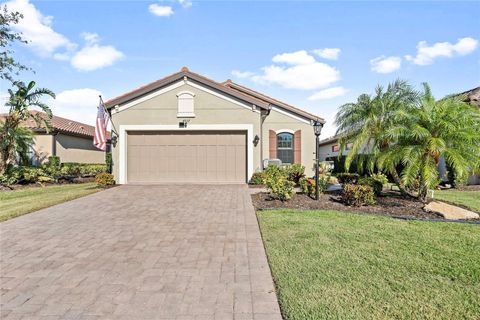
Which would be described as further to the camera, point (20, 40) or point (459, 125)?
point (20, 40)

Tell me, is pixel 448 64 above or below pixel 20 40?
below

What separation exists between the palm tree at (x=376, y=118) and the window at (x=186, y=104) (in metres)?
7.85

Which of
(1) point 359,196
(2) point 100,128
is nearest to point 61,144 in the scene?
(2) point 100,128

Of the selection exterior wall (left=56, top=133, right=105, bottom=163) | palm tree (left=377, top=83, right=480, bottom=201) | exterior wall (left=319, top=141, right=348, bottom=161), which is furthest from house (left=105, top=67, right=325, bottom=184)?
exterior wall (left=319, top=141, right=348, bottom=161)

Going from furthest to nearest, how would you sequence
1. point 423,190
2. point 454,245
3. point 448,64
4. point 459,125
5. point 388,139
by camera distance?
point 448,64 → point 388,139 → point 423,190 → point 459,125 → point 454,245

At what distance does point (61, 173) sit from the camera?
54.2ft

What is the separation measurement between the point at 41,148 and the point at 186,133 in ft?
37.5

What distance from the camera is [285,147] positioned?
16.9 meters

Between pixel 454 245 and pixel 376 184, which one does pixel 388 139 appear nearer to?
pixel 376 184

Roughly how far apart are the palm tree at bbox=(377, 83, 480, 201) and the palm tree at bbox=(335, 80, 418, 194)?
64 centimetres

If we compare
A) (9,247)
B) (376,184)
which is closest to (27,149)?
(9,247)

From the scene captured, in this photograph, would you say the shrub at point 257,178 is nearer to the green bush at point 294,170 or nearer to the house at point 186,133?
the house at point 186,133

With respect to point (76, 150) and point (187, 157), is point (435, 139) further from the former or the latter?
point (76, 150)

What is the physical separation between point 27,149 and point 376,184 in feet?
65.7
